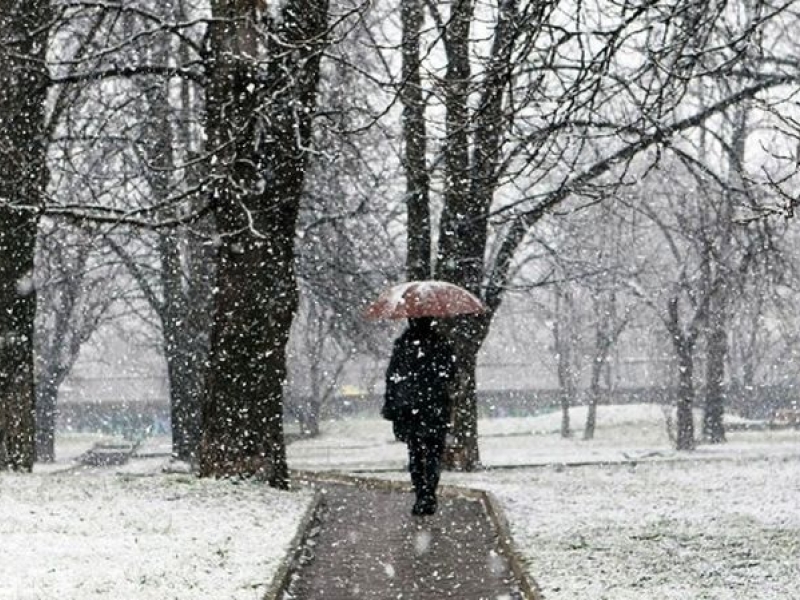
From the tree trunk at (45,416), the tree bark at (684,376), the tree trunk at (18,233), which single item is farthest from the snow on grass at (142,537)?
the tree trunk at (45,416)

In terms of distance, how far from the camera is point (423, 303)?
11555 millimetres

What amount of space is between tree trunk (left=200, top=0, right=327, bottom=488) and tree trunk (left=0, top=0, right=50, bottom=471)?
2849mm

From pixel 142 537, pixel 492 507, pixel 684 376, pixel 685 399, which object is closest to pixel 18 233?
pixel 142 537

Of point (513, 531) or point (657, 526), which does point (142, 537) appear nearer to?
point (513, 531)

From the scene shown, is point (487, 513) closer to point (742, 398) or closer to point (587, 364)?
point (742, 398)

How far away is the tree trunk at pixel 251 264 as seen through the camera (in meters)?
13.3

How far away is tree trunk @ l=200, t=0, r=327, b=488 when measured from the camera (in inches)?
524

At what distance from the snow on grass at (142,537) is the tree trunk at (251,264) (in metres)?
0.58

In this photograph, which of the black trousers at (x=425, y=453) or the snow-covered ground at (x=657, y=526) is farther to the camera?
the black trousers at (x=425, y=453)

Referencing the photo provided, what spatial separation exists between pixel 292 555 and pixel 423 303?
3.18 meters

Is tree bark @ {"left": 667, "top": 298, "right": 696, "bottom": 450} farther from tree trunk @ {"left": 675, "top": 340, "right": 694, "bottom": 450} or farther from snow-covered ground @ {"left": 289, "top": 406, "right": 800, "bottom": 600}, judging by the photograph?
snow-covered ground @ {"left": 289, "top": 406, "right": 800, "bottom": 600}

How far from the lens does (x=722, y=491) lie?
14.6 metres

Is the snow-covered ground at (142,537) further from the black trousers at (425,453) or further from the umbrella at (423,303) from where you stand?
the umbrella at (423,303)

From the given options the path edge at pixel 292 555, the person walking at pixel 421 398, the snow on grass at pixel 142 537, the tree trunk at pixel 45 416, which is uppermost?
the person walking at pixel 421 398
